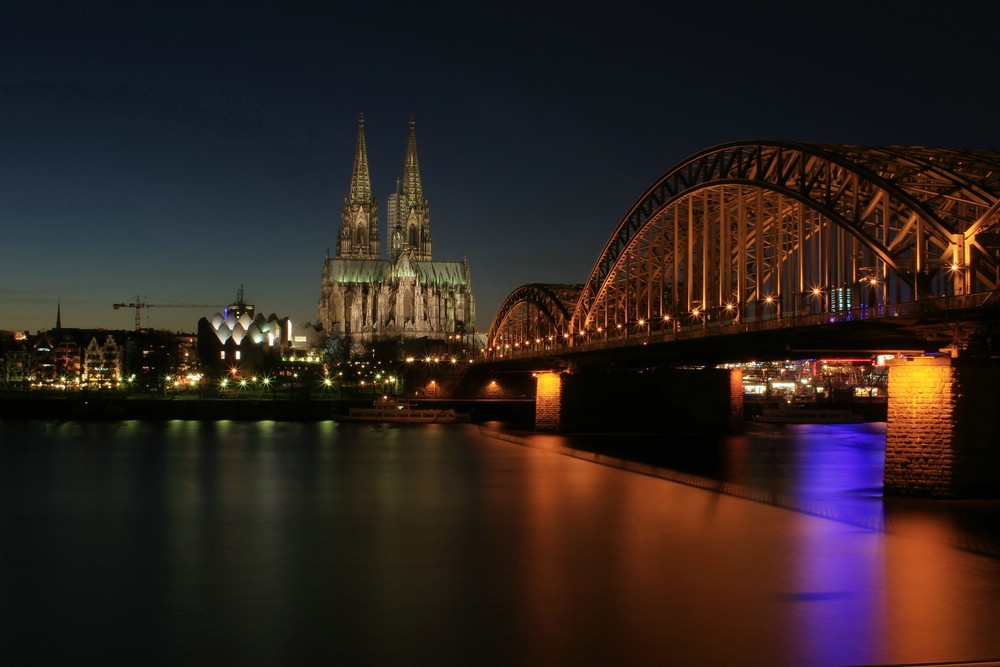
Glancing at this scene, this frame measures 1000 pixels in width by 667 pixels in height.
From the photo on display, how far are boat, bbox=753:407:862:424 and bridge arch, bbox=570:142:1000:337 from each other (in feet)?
126

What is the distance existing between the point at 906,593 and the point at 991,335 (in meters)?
15.1

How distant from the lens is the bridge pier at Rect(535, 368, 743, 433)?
8956 centimetres

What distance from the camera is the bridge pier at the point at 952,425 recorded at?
3825 centimetres

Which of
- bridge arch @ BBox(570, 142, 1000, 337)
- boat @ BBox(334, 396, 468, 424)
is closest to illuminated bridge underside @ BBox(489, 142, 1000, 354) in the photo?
bridge arch @ BBox(570, 142, 1000, 337)

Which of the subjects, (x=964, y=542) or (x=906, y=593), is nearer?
(x=906, y=593)

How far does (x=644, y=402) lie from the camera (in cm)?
8962

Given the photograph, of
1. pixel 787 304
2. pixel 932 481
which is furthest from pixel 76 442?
pixel 932 481

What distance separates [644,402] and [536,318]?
42.5m

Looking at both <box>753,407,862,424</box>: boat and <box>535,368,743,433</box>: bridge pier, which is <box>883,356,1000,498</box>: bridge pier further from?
<box>753,407,862,424</box>: boat

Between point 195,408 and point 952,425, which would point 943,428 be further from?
point 195,408

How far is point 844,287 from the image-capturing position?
5069 cm

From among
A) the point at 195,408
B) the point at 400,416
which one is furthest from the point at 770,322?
the point at 195,408

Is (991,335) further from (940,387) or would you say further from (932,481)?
(932,481)

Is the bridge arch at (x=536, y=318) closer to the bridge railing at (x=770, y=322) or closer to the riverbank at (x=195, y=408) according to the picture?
the riverbank at (x=195, y=408)
